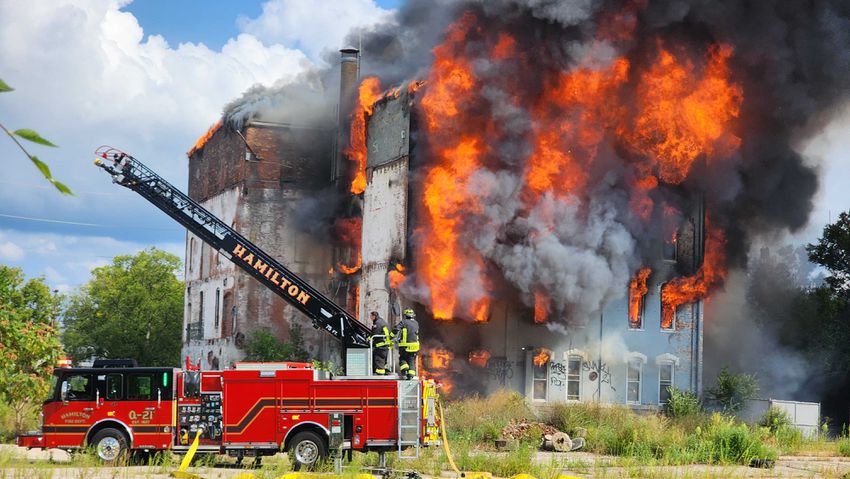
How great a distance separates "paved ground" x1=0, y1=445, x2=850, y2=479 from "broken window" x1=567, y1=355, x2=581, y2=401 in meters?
10.1

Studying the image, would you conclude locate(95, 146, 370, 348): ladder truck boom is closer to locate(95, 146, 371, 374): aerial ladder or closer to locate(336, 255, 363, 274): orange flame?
locate(95, 146, 371, 374): aerial ladder

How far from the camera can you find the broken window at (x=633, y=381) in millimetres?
35406

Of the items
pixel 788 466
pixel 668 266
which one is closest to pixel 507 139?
pixel 668 266

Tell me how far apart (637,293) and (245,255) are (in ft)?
43.5

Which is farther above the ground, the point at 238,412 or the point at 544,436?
the point at 238,412

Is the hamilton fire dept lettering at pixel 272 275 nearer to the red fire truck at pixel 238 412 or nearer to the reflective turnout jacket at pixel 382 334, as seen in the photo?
the reflective turnout jacket at pixel 382 334

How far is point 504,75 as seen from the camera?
33469 millimetres

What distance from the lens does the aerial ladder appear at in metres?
31.3

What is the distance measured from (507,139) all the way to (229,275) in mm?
16099

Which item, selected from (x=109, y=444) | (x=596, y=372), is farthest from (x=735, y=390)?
(x=109, y=444)

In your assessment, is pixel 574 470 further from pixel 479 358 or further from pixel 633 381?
pixel 633 381

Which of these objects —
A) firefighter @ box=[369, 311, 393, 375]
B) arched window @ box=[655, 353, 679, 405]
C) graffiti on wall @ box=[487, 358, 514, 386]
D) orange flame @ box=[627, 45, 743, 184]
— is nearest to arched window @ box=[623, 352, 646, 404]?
arched window @ box=[655, 353, 679, 405]

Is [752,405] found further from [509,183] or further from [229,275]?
[229,275]

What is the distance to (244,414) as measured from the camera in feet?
65.0
